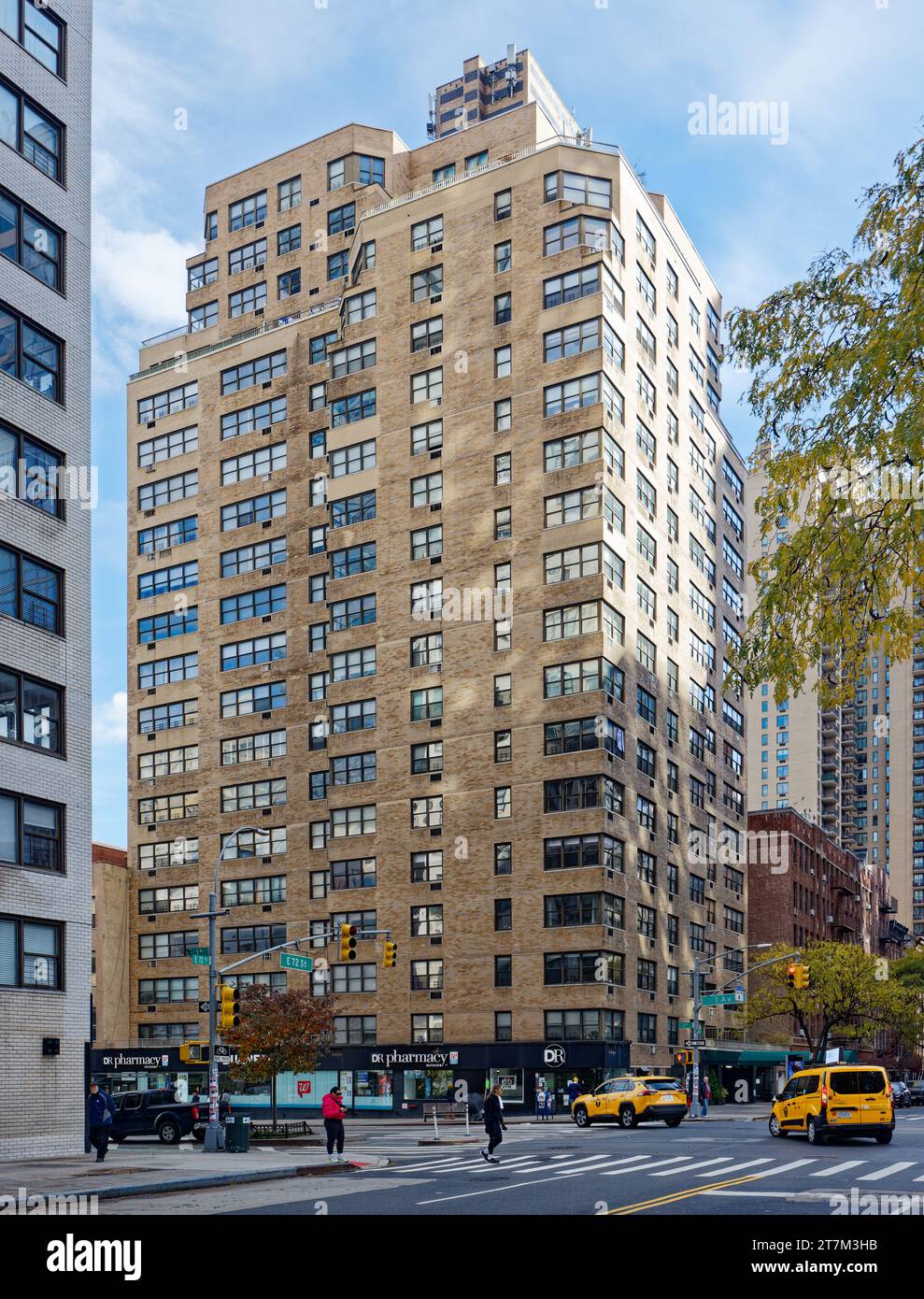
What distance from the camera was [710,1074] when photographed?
84.9 meters

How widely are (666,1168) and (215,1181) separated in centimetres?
895

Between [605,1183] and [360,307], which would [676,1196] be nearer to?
[605,1183]

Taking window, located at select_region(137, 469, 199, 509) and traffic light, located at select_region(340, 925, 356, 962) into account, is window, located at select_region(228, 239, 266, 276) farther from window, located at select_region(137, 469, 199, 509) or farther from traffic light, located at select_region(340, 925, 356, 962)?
traffic light, located at select_region(340, 925, 356, 962)

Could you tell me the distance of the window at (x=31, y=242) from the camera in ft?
119

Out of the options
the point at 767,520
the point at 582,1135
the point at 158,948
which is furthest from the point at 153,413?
the point at 767,520

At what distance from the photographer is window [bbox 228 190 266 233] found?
9494 cm

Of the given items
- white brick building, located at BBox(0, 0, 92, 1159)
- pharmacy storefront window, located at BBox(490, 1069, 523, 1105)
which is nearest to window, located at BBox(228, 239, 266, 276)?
white brick building, located at BBox(0, 0, 92, 1159)

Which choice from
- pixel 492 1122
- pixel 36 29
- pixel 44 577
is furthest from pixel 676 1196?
pixel 36 29

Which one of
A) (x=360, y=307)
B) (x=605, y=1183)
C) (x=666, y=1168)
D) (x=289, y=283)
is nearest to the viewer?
(x=605, y=1183)

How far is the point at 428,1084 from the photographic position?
7219 cm

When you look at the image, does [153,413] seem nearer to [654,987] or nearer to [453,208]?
[453,208]

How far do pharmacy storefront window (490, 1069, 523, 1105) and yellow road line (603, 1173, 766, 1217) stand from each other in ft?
146

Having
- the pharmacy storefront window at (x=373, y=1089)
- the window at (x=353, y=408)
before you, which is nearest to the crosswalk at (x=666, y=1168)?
the pharmacy storefront window at (x=373, y=1089)

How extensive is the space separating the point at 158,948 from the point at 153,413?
35872 mm
